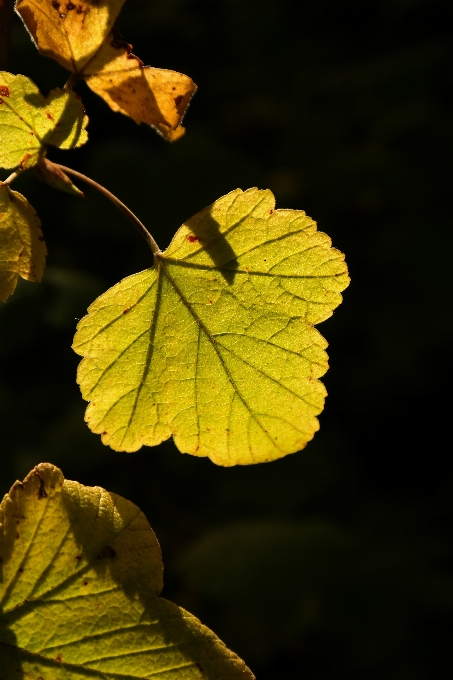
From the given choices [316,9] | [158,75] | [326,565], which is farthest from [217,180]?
[158,75]

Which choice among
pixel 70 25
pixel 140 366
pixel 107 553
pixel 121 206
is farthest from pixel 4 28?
pixel 107 553

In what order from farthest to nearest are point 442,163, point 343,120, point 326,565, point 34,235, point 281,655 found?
point 343,120 < point 442,163 < point 281,655 < point 326,565 < point 34,235

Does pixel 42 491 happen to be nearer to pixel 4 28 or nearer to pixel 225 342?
pixel 225 342

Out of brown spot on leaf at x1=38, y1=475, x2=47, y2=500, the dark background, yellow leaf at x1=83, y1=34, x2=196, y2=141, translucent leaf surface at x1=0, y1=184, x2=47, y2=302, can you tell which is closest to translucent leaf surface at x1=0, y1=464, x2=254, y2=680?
brown spot on leaf at x1=38, y1=475, x2=47, y2=500

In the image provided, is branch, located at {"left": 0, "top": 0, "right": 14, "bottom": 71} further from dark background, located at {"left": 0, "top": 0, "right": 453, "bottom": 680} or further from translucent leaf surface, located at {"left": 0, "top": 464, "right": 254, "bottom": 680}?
dark background, located at {"left": 0, "top": 0, "right": 453, "bottom": 680}

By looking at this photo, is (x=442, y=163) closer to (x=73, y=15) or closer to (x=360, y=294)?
(x=360, y=294)

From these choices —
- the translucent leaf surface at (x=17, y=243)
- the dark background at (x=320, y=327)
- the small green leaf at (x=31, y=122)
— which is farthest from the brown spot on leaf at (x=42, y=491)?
the dark background at (x=320, y=327)
